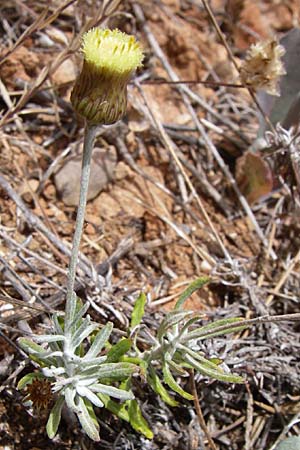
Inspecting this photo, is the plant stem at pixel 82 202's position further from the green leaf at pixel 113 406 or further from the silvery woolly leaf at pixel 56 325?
the green leaf at pixel 113 406

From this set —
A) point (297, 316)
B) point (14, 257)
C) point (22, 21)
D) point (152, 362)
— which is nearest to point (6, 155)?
point (14, 257)

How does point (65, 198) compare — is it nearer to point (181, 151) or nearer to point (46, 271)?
point (46, 271)

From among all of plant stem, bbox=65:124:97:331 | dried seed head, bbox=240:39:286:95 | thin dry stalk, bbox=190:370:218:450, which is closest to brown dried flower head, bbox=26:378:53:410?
plant stem, bbox=65:124:97:331

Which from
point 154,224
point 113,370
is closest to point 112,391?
point 113,370

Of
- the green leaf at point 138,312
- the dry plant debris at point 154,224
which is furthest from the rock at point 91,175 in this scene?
the green leaf at point 138,312

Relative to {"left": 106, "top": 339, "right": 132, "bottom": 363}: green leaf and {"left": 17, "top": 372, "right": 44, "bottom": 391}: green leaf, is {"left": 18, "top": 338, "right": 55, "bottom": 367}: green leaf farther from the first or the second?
{"left": 106, "top": 339, "right": 132, "bottom": 363}: green leaf

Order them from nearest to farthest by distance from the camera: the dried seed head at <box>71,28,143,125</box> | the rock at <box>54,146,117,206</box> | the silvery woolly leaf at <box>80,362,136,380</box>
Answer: the dried seed head at <box>71,28,143,125</box>
the silvery woolly leaf at <box>80,362,136,380</box>
the rock at <box>54,146,117,206</box>
